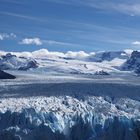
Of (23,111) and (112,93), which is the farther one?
(112,93)

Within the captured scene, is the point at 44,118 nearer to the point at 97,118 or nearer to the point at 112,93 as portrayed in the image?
the point at 97,118

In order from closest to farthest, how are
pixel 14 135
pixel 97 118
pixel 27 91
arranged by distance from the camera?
pixel 14 135 → pixel 97 118 → pixel 27 91

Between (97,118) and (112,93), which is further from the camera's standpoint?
(112,93)

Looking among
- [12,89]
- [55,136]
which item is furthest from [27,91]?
[55,136]

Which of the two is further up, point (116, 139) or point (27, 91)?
point (27, 91)

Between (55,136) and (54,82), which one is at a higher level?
(54,82)

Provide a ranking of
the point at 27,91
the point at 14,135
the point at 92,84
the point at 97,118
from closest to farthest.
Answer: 1. the point at 14,135
2. the point at 97,118
3. the point at 27,91
4. the point at 92,84

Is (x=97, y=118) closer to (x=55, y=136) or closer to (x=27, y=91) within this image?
(x=55, y=136)

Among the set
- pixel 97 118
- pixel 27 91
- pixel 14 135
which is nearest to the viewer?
pixel 14 135

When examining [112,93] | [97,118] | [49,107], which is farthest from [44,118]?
[112,93]
